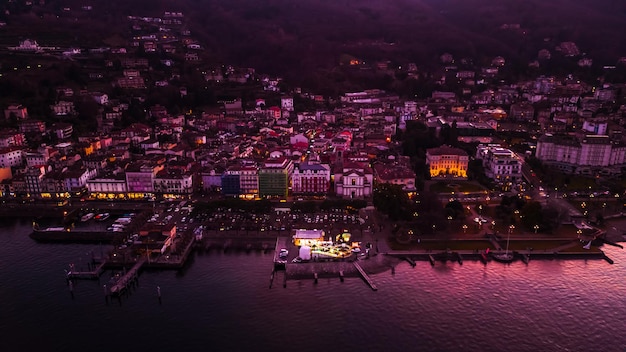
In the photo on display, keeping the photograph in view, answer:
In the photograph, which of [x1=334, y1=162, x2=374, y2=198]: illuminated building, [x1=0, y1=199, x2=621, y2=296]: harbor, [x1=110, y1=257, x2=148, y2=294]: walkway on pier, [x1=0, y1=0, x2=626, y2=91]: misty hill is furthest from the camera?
[x1=0, y1=0, x2=626, y2=91]: misty hill

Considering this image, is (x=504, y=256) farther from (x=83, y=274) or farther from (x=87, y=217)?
(x=87, y=217)

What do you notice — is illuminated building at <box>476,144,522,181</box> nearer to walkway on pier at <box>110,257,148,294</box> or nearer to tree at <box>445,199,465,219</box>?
tree at <box>445,199,465,219</box>

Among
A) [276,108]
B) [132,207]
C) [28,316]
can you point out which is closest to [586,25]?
[276,108]

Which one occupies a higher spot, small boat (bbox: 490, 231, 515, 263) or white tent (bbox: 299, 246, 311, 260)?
white tent (bbox: 299, 246, 311, 260)

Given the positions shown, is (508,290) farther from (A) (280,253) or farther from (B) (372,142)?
(B) (372,142)

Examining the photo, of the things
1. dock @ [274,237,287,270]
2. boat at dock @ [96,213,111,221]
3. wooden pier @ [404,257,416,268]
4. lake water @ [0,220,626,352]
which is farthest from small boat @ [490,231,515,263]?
boat at dock @ [96,213,111,221]

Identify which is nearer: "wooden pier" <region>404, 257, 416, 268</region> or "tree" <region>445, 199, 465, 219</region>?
"wooden pier" <region>404, 257, 416, 268</region>
